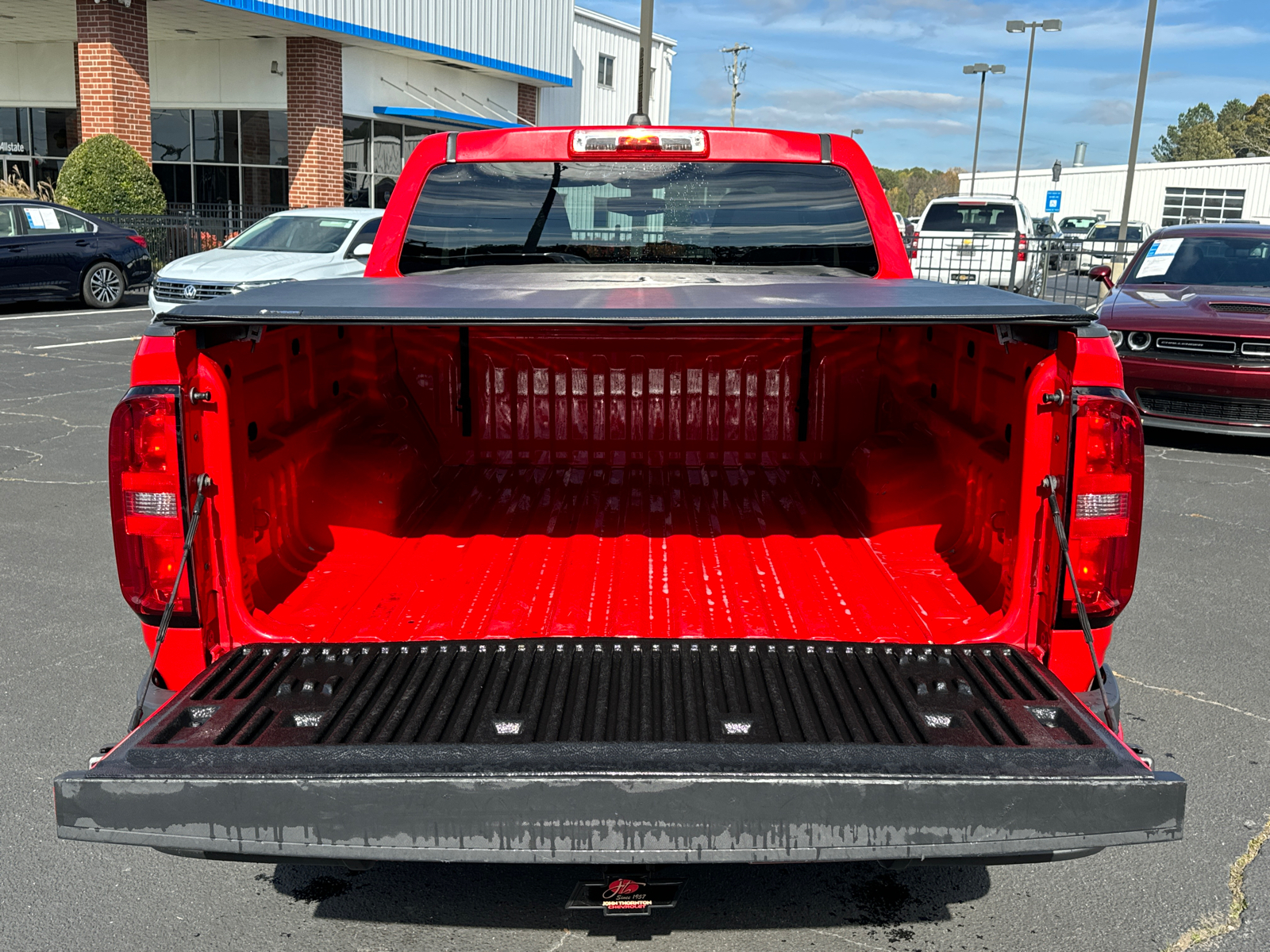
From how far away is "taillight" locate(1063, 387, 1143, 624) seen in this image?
260 cm

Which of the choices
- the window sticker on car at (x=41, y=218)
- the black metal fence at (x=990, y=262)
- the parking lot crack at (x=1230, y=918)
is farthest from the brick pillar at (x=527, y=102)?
the parking lot crack at (x=1230, y=918)

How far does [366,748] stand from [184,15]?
26.7 meters

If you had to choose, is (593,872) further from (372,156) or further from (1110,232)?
(1110,232)

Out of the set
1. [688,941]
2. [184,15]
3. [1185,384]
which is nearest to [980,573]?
[688,941]

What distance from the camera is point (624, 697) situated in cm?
262

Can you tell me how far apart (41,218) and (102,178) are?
16.4ft

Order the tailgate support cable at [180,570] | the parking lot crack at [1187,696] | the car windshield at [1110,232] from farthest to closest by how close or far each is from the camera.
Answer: the car windshield at [1110,232], the parking lot crack at [1187,696], the tailgate support cable at [180,570]

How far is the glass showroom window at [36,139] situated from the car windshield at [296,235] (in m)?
18.5

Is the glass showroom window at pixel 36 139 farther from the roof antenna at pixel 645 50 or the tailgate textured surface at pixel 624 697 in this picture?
the tailgate textured surface at pixel 624 697

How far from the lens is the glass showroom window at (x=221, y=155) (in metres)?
28.0

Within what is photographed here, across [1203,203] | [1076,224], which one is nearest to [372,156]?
[1076,224]

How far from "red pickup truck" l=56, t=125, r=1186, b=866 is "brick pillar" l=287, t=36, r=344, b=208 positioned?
959 inches

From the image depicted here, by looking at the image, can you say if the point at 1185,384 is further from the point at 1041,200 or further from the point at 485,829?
the point at 1041,200

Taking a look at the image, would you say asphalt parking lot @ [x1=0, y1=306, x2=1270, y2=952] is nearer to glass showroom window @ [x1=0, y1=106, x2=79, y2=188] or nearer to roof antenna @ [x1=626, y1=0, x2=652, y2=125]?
roof antenna @ [x1=626, y1=0, x2=652, y2=125]
